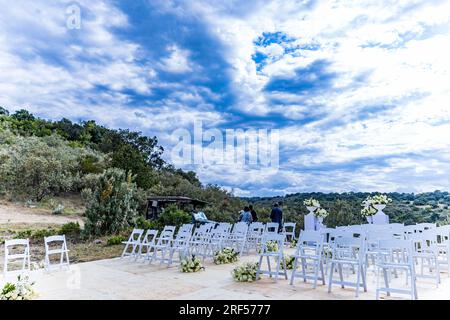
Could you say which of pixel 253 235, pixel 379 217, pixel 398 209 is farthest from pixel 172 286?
pixel 398 209

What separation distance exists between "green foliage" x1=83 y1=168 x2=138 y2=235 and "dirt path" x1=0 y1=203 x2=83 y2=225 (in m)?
4.49

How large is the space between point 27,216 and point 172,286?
1265 centimetres

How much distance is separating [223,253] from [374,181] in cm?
814

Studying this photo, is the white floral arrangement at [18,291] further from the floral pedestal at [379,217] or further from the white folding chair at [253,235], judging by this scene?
the floral pedestal at [379,217]

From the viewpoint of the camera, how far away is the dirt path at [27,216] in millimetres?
13962

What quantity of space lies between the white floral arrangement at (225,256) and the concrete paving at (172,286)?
63 centimetres

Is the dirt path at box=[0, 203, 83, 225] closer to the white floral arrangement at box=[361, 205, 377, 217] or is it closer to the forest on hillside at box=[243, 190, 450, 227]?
the forest on hillside at box=[243, 190, 450, 227]

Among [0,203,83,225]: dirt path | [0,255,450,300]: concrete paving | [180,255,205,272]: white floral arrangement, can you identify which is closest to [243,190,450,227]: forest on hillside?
[0,255,450,300]: concrete paving

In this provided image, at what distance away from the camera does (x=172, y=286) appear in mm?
5129

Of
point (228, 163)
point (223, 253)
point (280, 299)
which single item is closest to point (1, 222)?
point (228, 163)

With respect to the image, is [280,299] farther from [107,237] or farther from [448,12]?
[107,237]

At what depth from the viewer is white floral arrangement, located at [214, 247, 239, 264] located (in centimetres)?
726

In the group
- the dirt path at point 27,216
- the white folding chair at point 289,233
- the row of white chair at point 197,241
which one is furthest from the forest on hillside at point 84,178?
the white folding chair at point 289,233

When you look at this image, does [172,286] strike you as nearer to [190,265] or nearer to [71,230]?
[190,265]
